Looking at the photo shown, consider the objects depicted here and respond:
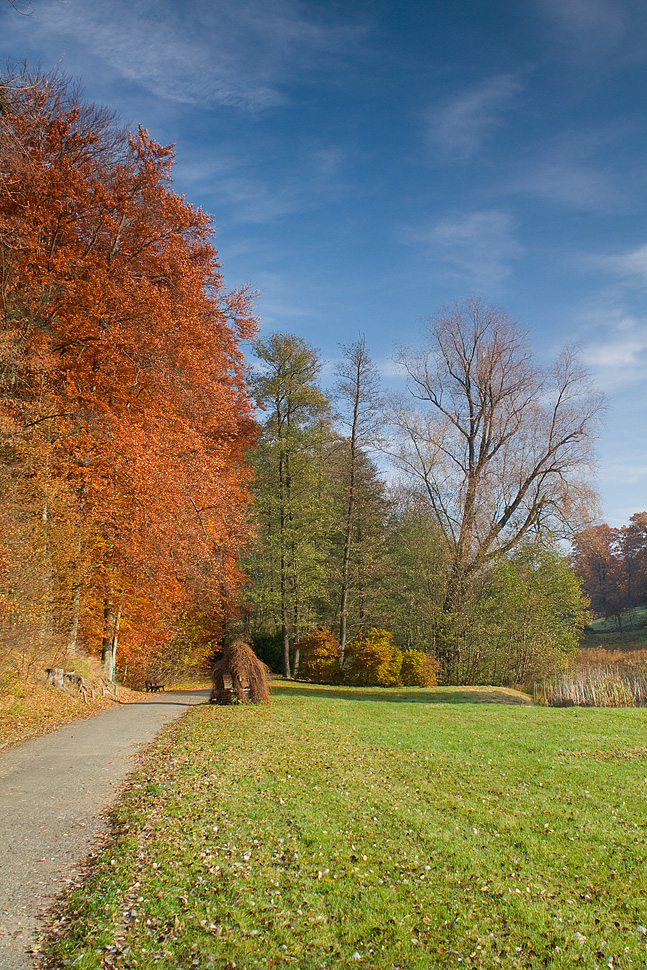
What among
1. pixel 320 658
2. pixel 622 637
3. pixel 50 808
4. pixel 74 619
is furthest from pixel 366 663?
pixel 622 637

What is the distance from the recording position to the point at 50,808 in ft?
19.4

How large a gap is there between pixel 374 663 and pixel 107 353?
595 inches

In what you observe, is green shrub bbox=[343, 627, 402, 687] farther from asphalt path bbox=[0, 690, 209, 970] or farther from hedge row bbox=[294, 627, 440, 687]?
asphalt path bbox=[0, 690, 209, 970]

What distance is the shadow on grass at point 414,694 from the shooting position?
18.3m

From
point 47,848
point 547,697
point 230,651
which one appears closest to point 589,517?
point 547,697

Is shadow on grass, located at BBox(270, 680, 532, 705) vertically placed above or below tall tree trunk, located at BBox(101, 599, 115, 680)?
below

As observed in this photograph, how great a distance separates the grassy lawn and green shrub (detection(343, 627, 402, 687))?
13192mm

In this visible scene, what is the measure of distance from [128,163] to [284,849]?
15939 mm

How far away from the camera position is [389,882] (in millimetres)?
4371

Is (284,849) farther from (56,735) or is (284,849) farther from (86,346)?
(86,346)

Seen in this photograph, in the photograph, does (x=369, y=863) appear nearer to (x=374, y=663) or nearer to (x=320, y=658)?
(x=374, y=663)

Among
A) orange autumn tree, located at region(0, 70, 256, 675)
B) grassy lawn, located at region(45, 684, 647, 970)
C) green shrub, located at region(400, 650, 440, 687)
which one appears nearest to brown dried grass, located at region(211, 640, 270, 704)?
orange autumn tree, located at region(0, 70, 256, 675)

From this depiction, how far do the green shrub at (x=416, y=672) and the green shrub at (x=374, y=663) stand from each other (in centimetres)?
25

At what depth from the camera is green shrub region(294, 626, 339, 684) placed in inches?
928
